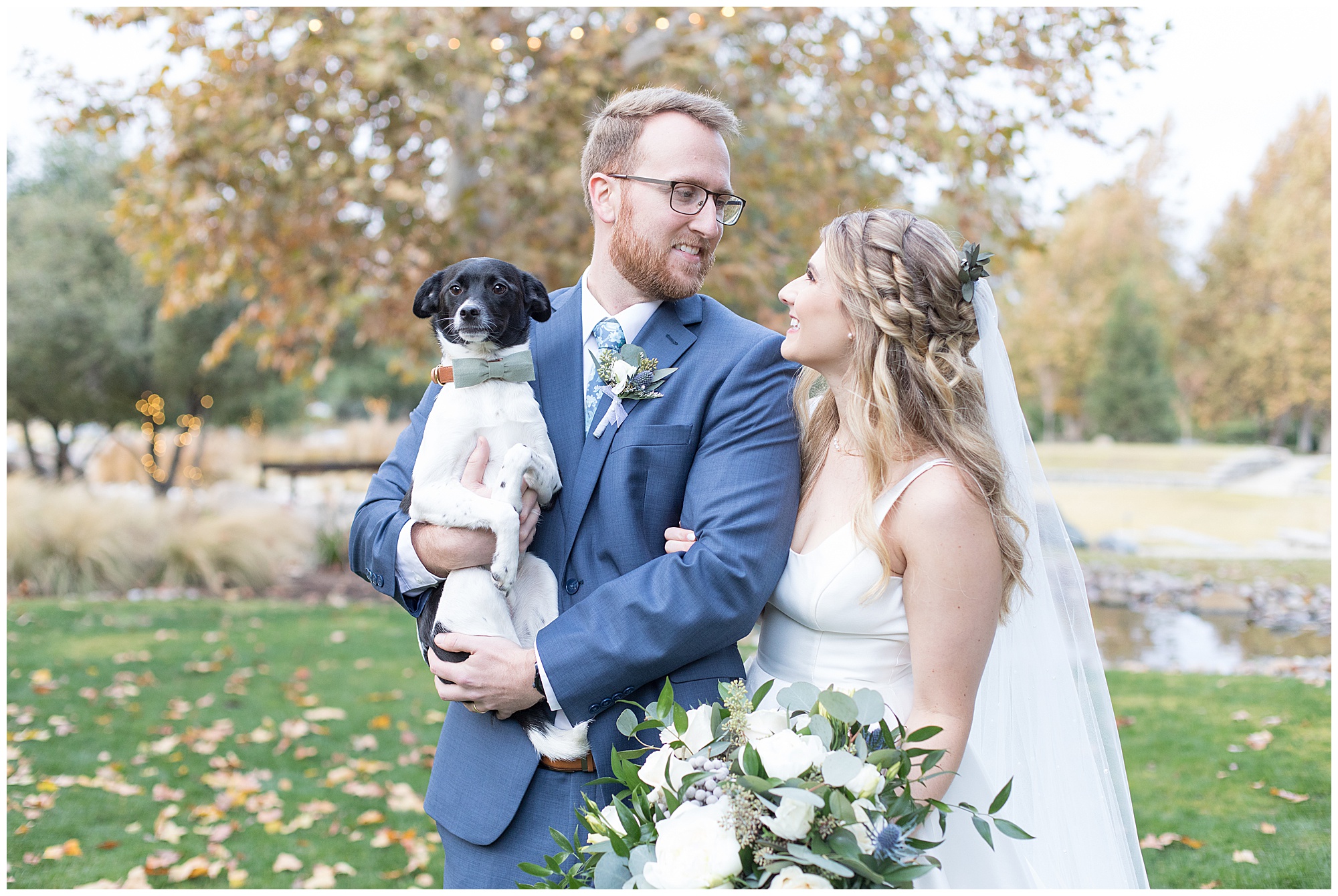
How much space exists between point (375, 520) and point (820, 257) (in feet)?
4.83

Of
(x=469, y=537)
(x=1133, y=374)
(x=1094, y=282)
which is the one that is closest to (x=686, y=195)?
(x=469, y=537)

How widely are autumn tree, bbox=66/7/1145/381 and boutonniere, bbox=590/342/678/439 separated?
494 centimetres

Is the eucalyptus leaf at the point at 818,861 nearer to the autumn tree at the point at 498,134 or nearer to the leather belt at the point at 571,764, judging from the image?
the leather belt at the point at 571,764

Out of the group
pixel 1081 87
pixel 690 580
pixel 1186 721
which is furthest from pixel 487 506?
pixel 1081 87


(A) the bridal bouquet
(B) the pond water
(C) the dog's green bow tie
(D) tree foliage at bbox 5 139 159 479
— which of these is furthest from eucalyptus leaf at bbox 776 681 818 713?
(D) tree foliage at bbox 5 139 159 479

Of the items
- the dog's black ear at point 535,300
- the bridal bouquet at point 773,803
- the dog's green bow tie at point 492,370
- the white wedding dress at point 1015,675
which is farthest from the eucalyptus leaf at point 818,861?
the dog's black ear at point 535,300

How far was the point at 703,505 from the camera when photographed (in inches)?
88.4

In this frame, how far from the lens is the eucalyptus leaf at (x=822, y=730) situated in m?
Answer: 1.80

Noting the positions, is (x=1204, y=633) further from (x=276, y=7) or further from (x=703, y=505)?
(x=276, y=7)

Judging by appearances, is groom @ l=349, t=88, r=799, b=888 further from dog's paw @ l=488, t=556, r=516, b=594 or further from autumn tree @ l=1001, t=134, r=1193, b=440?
autumn tree @ l=1001, t=134, r=1193, b=440

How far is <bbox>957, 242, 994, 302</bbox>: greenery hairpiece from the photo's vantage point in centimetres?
243

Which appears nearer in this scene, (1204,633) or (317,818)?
(317,818)

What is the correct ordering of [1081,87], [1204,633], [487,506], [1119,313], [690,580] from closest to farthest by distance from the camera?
[690,580], [487,506], [1081,87], [1204,633], [1119,313]

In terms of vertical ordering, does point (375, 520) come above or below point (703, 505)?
below
